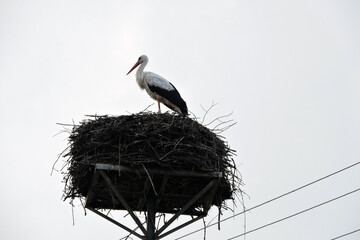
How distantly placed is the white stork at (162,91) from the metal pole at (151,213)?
342 cm

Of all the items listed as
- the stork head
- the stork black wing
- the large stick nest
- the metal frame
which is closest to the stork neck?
the stork head

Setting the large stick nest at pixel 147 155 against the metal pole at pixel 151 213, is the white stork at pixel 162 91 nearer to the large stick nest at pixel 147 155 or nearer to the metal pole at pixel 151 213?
the large stick nest at pixel 147 155

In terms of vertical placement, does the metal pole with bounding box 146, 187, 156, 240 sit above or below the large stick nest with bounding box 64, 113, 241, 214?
below

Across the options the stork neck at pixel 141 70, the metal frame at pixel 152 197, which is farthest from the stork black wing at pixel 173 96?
the metal frame at pixel 152 197

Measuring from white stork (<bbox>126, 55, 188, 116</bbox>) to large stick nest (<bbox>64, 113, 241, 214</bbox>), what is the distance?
289 cm

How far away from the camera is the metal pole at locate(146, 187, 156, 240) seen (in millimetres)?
7570

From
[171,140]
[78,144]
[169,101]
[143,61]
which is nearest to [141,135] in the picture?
[171,140]

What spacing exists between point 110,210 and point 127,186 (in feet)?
2.17

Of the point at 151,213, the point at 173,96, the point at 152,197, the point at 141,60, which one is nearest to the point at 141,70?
the point at 141,60

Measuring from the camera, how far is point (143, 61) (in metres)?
12.7

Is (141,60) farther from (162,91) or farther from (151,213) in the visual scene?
(151,213)

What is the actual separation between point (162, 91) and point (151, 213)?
4085mm

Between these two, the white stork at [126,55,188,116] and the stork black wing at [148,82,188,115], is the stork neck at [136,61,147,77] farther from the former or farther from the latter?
the stork black wing at [148,82,188,115]

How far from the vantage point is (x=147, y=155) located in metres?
7.73
